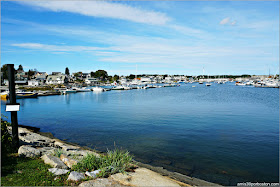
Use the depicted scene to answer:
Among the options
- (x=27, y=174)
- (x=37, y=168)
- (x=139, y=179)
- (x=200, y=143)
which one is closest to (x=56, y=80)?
(x=200, y=143)

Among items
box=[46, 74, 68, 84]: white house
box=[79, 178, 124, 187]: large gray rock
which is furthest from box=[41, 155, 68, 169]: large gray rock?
box=[46, 74, 68, 84]: white house

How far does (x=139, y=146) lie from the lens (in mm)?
15984

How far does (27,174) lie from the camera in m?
7.11

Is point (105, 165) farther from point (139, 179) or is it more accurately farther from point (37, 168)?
point (37, 168)

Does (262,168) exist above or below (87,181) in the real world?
below

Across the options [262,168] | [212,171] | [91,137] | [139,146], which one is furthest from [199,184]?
[91,137]

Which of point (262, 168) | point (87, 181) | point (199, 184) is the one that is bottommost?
point (262, 168)

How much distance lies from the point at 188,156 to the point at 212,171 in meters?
2.49

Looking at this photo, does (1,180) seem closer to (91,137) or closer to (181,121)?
(91,137)

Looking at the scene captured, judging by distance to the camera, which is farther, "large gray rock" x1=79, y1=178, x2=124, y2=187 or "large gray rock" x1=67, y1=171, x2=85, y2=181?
"large gray rock" x1=67, y1=171, x2=85, y2=181

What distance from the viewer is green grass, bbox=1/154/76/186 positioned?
257 inches

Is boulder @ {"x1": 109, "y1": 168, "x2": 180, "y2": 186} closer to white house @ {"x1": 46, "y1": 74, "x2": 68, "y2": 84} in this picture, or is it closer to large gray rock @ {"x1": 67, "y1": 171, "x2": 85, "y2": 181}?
large gray rock @ {"x1": 67, "y1": 171, "x2": 85, "y2": 181}

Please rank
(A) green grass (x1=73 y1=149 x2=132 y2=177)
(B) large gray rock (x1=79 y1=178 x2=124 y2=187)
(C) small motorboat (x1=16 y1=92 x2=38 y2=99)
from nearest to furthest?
1. (B) large gray rock (x1=79 y1=178 x2=124 y2=187)
2. (A) green grass (x1=73 y1=149 x2=132 y2=177)
3. (C) small motorboat (x1=16 y1=92 x2=38 y2=99)

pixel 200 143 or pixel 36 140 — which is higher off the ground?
pixel 36 140
